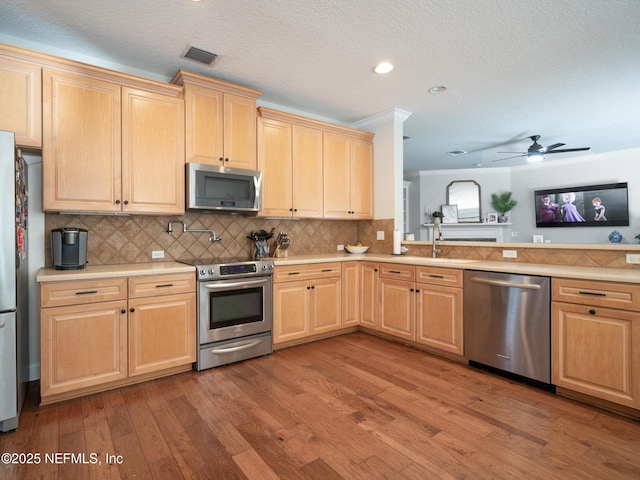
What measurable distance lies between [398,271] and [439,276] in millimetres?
471

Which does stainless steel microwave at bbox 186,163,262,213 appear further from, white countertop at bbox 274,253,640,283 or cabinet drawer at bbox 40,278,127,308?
cabinet drawer at bbox 40,278,127,308

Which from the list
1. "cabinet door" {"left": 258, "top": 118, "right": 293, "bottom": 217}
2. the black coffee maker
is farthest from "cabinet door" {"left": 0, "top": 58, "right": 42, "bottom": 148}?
"cabinet door" {"left": 258, "top": 118, "right": 293, "bottom": 217}

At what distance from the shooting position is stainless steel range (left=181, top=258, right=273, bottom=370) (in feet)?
9.23

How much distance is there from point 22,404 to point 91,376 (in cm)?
41

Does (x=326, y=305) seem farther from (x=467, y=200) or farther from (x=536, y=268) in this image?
(x=467, y=200)

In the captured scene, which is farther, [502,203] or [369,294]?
[502,203]

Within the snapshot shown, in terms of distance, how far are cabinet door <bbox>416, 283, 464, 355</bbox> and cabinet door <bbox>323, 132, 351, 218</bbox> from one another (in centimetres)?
138

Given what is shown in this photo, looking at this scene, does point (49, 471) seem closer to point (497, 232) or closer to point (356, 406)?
point (356, 406)

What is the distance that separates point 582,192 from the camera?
6.72 meters

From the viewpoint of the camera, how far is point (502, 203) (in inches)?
302

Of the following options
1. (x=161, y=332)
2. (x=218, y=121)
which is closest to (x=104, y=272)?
(x=161, y=332)

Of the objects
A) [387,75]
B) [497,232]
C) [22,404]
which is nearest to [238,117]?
[387,75]

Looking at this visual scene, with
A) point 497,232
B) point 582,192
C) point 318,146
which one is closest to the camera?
point 318,146

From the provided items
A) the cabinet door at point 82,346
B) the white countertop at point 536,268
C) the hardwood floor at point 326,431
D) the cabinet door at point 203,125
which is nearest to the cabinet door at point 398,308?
the white countertop at point 536,268
